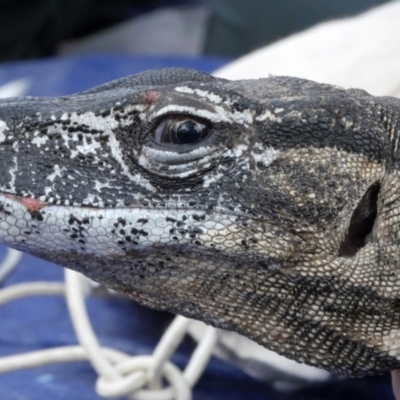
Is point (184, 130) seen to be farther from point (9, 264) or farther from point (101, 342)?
point (9, 264)

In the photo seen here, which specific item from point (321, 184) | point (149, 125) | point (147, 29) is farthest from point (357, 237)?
point (147, 29)

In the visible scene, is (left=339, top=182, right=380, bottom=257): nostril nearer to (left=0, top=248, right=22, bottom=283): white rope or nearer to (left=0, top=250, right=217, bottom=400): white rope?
(left=0, top=250, right=217, bottom=400): white rope

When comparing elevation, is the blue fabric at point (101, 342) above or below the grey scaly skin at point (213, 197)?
above

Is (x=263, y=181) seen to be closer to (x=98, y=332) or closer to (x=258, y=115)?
(x=258, y=115)

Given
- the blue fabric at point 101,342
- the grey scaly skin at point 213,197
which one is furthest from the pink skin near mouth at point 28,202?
the blue fabric at point 101,342

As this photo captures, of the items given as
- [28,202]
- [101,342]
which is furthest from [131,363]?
[28,202]

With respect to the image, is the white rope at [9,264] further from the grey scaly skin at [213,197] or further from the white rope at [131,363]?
the grey scaly skin at [213,197]
